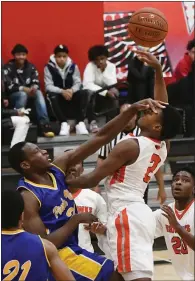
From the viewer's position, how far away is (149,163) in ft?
13.2

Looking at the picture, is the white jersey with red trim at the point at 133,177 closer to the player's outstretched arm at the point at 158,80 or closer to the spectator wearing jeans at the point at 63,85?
the player's outstretched arm at the point at 158,80

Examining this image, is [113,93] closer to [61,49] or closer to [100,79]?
[100,79]

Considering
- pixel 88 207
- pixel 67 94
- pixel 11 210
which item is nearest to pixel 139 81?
pixel 67 94

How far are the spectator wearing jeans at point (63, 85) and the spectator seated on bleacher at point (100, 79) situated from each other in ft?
0.38

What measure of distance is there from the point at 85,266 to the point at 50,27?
5513 millimetres

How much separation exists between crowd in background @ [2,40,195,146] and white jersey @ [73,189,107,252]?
2917mm

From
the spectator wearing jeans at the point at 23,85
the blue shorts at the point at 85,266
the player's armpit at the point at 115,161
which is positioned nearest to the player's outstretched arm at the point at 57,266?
the blue shorts at the point at 85,266

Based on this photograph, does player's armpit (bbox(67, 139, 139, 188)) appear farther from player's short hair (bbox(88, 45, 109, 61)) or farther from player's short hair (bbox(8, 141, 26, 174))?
player's short hair (bbox(88, 45, 109, 61))

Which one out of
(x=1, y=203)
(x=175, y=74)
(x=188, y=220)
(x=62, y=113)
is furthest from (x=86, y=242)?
(x=175, y=74)

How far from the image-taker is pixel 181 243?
4348 mm

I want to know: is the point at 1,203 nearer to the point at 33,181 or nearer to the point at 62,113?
the point at 33,181

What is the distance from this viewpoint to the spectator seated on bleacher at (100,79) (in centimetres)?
825

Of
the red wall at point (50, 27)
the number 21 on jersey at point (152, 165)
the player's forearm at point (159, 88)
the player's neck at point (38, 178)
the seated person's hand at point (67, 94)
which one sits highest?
A: the red wall at point (50, 27)

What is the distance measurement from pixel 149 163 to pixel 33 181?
27.8 inches
